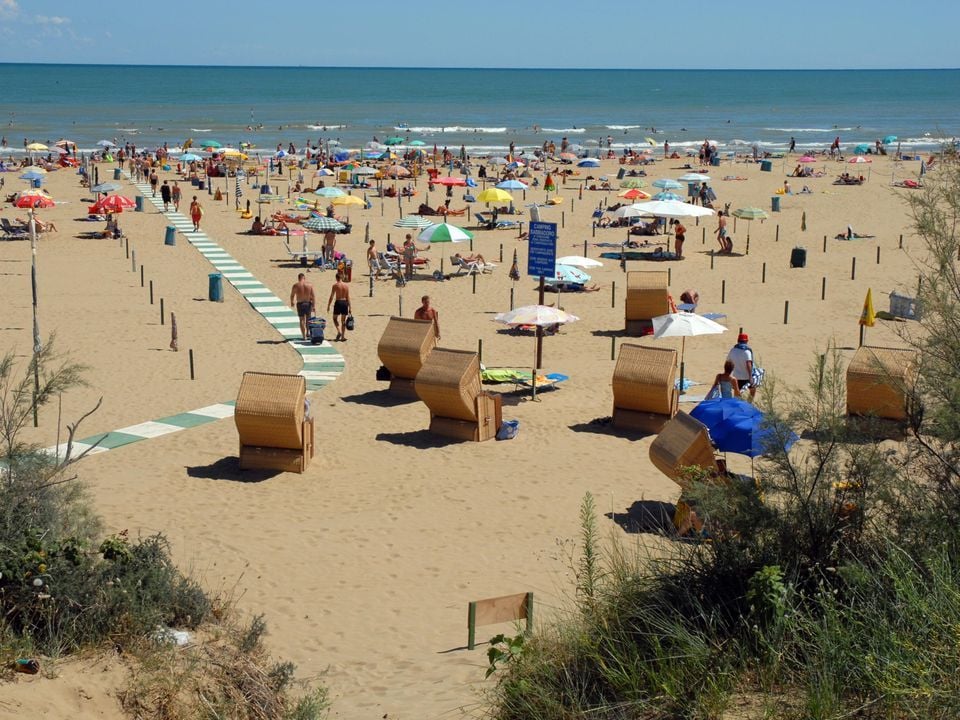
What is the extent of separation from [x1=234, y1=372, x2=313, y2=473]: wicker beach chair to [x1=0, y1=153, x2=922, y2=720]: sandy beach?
0.25 m

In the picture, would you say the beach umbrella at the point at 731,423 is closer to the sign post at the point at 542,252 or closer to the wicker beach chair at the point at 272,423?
the wicker beach chair at the point at 272,423

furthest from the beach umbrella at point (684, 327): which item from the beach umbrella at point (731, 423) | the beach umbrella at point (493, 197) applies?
the beach umbrella at point (493, 197)

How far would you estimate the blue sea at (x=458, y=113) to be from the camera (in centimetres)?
8175

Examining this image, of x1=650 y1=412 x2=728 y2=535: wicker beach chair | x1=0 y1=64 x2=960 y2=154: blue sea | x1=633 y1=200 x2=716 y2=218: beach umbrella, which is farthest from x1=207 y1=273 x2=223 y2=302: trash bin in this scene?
x1=0 y1=64 x2=960 y2=154: blue sea

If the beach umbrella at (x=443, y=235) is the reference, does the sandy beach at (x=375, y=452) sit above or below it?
below

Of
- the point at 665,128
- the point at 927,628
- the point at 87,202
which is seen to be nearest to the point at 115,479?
the point at 927,628

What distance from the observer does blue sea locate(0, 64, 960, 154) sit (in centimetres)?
8175

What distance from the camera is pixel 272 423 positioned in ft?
43.6

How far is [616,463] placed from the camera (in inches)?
548

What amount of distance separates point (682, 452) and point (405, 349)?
5768mm

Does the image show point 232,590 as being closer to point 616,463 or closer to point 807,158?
point 616,463

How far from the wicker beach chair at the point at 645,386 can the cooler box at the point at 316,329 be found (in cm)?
647

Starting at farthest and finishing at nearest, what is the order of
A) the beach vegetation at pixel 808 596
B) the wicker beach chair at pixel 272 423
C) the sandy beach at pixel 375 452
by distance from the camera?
the wicker beach chair at pixel 272 423, the sandy beach at pixel 375 452, the beach vegetation at pixel 808 596

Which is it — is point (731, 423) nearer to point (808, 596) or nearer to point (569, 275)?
point (808, 596)
